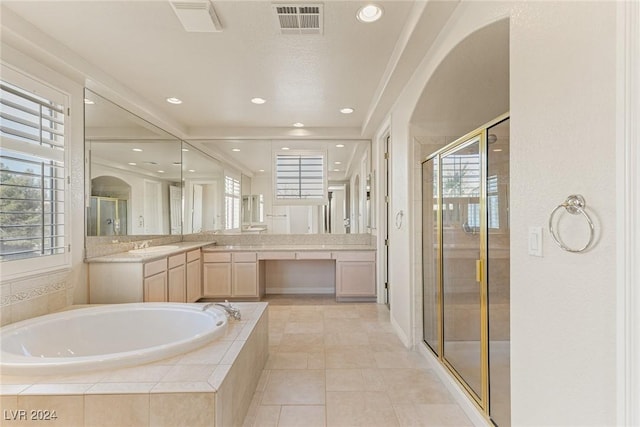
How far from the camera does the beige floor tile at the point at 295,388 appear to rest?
201 cm

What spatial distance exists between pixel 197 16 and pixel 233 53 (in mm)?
470

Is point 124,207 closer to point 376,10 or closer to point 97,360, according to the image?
point 97,360

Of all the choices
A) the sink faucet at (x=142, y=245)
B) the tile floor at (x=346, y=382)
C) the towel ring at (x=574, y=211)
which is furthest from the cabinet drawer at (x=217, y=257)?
the towel ring at (x=574, y=211)

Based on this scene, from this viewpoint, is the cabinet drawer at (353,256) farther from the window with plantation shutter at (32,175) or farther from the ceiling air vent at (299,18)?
the window with plantation shutter at (32,175)

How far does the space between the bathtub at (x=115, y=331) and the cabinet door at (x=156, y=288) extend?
497mm

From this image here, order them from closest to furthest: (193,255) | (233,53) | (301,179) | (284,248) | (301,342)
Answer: (233,53), (301,342), (193,255), (284,248), (301,179)

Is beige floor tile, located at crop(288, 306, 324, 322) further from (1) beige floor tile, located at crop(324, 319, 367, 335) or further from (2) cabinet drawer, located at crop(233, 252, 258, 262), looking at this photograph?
(2) cabinet drawer, located at crop(233, 252, 258, 262)

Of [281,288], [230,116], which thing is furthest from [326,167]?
[281,288]

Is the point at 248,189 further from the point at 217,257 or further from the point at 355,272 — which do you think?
the point at 355,272

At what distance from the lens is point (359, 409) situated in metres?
1.91

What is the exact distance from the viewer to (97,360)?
1.54m

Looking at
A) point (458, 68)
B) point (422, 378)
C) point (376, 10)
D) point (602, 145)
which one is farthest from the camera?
point (422, 378)

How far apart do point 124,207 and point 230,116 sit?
1.67 metres

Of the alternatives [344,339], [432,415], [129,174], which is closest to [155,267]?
[129,174]
